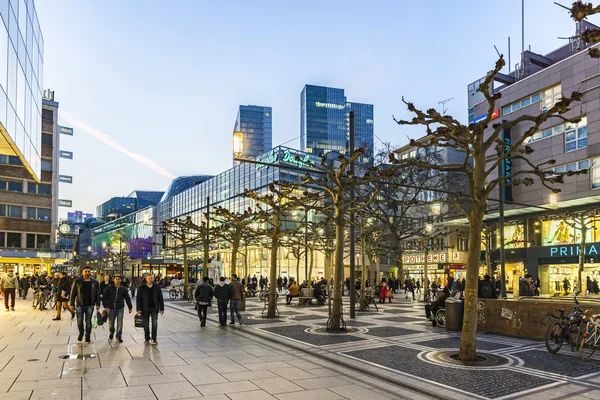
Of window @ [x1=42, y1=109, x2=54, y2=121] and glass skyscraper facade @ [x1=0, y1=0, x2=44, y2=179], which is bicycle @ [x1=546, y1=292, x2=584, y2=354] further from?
window @ [x1=42, y1=109, x2=54, y2=121]

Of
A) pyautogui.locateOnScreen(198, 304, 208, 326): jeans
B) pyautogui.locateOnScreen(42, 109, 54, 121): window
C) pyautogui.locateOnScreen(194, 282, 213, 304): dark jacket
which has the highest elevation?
pyautogui.locateOnScreen(42, 109, 54, 121): window

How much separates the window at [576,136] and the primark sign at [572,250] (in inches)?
287

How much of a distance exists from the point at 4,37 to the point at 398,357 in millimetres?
17184

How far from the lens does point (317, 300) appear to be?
27766 mm

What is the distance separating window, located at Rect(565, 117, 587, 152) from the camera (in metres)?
36.2

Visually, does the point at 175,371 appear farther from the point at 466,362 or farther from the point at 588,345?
the point at 588,345

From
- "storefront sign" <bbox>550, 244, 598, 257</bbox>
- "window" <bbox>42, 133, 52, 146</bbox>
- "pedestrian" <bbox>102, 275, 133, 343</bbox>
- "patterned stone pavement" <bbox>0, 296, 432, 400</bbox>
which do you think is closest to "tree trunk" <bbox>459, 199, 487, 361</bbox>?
"patterned stone pavement" <bbox>0, 296, 432, 400</bbox>

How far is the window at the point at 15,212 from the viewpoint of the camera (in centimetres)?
5625

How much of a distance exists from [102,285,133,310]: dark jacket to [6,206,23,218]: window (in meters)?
50.6

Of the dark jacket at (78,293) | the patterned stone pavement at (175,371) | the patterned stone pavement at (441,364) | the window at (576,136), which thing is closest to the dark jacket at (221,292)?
the patterned stone pavement at (441,364)

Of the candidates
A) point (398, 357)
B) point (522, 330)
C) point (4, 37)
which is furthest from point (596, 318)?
point (4, 37)

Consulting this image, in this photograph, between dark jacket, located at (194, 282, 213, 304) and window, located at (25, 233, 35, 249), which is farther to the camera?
window, located at (25, 233, 35, 249)

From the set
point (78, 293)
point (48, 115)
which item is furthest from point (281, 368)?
point (48, 115)

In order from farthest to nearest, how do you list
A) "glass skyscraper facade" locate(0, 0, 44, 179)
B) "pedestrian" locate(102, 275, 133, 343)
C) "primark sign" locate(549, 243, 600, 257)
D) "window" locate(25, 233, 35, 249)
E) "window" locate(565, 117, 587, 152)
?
"window" locate(25, 233, 35, 249), "primark sign" locate(549, 243, 600, 257), "window" locate(565, 117, 587, 152), "glass skyscraper facade" locate(0, 0, 44, 179), "pedestrian" locate(102, 275, 133, 343)
